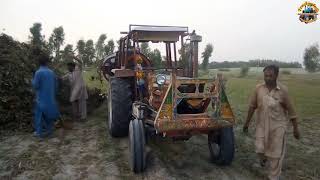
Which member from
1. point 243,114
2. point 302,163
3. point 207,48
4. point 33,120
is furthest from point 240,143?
point 207,48

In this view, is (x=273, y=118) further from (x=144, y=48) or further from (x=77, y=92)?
(x=77, y=92)

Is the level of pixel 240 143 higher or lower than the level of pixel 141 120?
lower

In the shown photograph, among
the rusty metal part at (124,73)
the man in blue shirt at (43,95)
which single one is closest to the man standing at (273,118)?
the rusty metal part at (124,73)

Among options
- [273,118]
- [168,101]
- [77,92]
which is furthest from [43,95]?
[273,118]

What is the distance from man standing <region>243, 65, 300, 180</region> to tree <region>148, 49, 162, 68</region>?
340cm

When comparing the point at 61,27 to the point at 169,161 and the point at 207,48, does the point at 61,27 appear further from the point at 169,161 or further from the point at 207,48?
the point at 169,161

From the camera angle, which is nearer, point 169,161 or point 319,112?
point 169,161

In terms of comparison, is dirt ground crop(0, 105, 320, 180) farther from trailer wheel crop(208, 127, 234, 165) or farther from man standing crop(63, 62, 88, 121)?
man standing crop(63, 62, 88, 121)

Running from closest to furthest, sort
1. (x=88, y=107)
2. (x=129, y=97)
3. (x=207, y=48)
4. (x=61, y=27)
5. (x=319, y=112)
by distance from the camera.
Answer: (x=129, y=97) < (x=88, y=107) < (x=319, y=112) < (x=61, y=27) < (x=207, y=48)

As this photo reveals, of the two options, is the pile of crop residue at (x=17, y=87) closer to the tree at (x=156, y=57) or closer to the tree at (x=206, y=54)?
the tree at (x=156, y=57)

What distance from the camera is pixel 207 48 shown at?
44.6 metres

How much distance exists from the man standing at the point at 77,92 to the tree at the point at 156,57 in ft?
6.11

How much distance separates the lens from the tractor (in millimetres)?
4996

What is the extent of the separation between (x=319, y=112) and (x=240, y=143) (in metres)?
4.88
